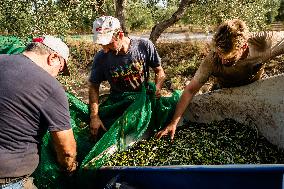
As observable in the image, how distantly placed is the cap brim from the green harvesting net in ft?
2.09

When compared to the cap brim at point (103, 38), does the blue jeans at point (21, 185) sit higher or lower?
lower

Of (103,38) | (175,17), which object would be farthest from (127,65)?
(175,17)

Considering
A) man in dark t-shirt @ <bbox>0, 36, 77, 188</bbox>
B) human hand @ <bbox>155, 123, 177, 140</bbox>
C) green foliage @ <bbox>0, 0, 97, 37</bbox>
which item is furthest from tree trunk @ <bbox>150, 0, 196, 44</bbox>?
man in dark t-shirt @ <bbox>0, 36, 77, 188</bbox>

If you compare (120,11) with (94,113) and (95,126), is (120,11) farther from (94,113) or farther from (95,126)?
(95,126)

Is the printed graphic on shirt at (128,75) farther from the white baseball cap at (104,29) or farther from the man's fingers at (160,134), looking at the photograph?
the man's fingers at (160,134)

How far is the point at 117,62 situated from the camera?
439 cm

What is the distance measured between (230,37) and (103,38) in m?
1.33

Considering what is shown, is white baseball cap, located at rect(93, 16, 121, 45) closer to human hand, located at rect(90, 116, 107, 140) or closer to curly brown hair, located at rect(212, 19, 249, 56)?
human hand, located at rect(90, 116, 107, 140)

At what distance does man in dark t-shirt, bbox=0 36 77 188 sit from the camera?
268 centimetres

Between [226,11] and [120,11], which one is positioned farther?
[226,11]

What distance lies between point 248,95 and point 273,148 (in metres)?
0.67

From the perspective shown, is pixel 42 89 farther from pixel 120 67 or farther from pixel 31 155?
pixel 120 67

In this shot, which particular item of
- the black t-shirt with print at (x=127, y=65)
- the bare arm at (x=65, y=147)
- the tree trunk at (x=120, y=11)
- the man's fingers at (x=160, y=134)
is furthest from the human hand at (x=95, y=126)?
the tree trunk at (x=120, y=11)

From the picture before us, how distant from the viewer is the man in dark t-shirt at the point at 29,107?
8.78 ft
